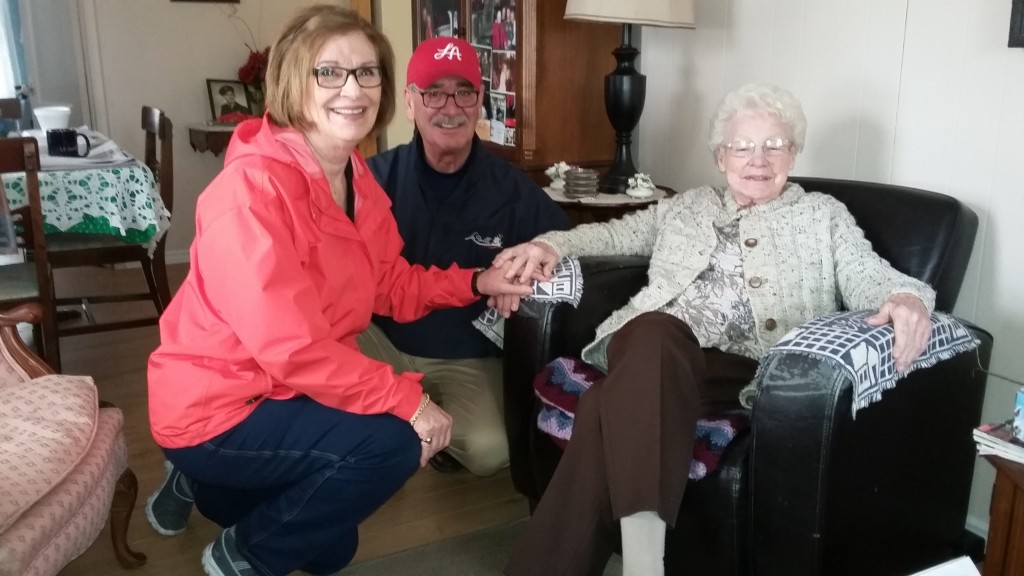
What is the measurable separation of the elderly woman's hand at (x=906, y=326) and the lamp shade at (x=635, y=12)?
117 centimetres

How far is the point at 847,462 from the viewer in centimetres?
142

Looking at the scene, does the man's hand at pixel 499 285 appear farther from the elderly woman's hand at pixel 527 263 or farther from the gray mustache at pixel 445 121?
the gray mustache at pixel 445 121

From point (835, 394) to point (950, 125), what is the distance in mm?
957

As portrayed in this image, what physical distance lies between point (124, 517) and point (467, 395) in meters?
0.80

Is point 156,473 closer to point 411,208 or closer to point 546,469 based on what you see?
point 411,208

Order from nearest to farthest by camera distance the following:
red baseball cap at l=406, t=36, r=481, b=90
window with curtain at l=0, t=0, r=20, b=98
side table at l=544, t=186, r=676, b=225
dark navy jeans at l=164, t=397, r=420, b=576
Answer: dark navy jeans at l=164, t=397, r=420, b=576 → red baseball cap at l=406, t=36, r=481, b=90 → side table at l=544, t=186, r=676, b=225 → window with curtain at l=0, t=0, r=20, b=98

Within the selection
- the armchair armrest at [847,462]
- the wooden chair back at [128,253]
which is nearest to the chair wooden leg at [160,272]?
the wooden chair back at [128,253]

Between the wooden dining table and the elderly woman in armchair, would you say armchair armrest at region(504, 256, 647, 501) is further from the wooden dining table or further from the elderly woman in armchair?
the wooden dining table

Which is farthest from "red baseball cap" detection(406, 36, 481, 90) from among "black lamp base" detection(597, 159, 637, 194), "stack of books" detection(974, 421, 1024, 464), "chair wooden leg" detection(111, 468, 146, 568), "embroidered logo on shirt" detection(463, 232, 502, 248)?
"stack of books" detection(974, 421, 1024, 464)

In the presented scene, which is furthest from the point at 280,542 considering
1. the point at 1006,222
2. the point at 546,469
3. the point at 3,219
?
the point at 1006,222

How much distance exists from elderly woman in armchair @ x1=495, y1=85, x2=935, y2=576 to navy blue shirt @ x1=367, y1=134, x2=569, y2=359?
258 mm

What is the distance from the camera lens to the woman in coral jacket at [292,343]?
1.42 metres

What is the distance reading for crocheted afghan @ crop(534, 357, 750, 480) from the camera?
1.49m

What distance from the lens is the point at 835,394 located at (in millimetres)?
1354
